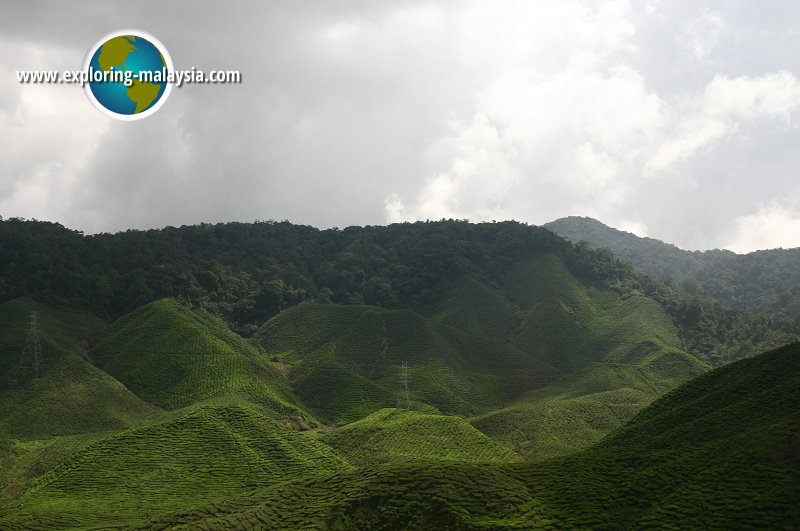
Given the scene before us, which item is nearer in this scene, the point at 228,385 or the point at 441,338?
the point at 228,385

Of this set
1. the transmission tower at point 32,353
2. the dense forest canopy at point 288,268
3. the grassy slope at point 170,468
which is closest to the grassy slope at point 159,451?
the grassy slope at point 170,468

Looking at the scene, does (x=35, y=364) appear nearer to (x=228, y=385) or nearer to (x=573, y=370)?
Answer: (x=228, y=385)

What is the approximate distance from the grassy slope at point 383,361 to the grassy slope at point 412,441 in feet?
77.9

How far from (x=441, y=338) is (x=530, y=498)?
284 feet

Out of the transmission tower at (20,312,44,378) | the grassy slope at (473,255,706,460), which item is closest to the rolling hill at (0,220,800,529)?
the grassy slope at (473,255,706,460)

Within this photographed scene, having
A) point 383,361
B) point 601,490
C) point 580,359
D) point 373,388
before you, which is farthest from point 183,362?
point 601,490

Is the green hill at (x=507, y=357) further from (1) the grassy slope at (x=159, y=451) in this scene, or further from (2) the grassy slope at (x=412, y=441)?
(1) the grassy slope at (x=159, y=451)

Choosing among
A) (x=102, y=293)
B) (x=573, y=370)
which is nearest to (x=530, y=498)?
(x=573, y=370)

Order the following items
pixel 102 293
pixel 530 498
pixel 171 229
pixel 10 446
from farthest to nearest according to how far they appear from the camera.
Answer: pixel 171 229 < pixel 102 293 < pixel 10 446 < pixel 530 498

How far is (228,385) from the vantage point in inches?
3529

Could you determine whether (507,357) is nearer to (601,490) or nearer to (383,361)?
(383,361)

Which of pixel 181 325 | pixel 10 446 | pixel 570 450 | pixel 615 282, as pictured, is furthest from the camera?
pixel 615 282

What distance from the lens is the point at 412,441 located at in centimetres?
6844

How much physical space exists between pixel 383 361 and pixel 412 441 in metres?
48.5
